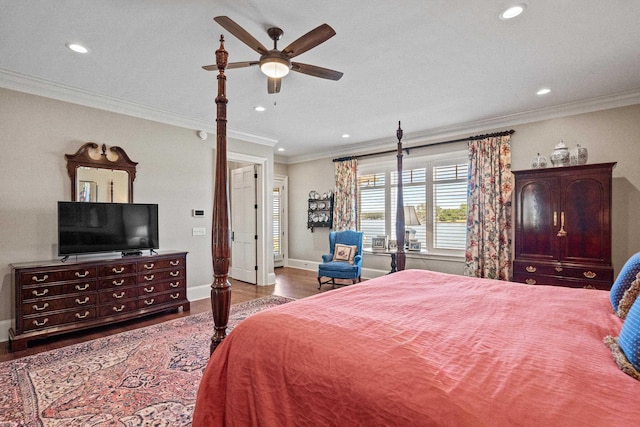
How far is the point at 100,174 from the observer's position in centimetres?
387

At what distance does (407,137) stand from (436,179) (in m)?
0.93

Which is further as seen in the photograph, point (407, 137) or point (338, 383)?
point (407, 137)

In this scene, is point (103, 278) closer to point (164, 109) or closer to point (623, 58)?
point (164, 109)

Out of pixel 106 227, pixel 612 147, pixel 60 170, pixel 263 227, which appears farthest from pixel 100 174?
pixel 612 147

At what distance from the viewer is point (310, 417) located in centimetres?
113

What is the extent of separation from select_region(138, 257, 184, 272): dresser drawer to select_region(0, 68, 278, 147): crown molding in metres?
2.02

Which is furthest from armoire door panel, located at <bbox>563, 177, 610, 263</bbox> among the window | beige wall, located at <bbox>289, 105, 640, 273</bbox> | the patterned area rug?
the patterned area rug

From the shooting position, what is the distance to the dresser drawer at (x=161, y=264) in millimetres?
3858

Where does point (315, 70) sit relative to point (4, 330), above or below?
above

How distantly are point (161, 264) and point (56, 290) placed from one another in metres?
1.08

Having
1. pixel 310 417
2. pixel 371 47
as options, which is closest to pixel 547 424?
pixel 310 417

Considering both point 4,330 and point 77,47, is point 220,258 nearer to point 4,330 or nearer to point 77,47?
point 77,47

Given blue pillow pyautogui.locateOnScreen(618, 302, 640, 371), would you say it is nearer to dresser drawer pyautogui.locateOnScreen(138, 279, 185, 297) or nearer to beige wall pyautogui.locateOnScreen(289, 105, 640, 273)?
beige wall pyautogui.locateOnScreen(289, 105, 640, 273)

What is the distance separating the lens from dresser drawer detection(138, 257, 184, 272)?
3.86m
